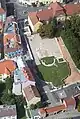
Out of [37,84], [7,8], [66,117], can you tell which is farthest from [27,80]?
[7,8]

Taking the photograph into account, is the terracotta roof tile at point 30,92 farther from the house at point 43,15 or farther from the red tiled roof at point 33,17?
the red tiled roof at point 33,17

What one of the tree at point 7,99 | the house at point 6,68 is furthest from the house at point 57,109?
the house at point 6,68

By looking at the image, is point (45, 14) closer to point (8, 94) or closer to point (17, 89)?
point (17, 89)

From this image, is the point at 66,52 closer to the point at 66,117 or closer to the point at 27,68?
the point at 27,68

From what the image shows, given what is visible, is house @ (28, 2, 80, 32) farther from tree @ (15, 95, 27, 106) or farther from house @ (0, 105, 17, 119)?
house @ (0, 105, 17, 119)

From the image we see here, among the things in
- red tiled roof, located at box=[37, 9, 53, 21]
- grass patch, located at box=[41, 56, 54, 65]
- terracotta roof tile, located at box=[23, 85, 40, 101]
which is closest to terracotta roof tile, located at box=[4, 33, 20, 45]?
grass patch, located at box=[41, 56, 54, 65]

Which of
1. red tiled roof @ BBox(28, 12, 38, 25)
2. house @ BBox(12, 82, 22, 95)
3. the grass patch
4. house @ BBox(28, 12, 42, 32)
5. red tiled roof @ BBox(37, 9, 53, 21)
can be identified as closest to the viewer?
house @ BBox(12, 82, 22, 95)

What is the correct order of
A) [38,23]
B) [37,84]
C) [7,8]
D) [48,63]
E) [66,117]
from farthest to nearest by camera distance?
[7,8], [38,23], [48,63], [37,84], [66,117]
